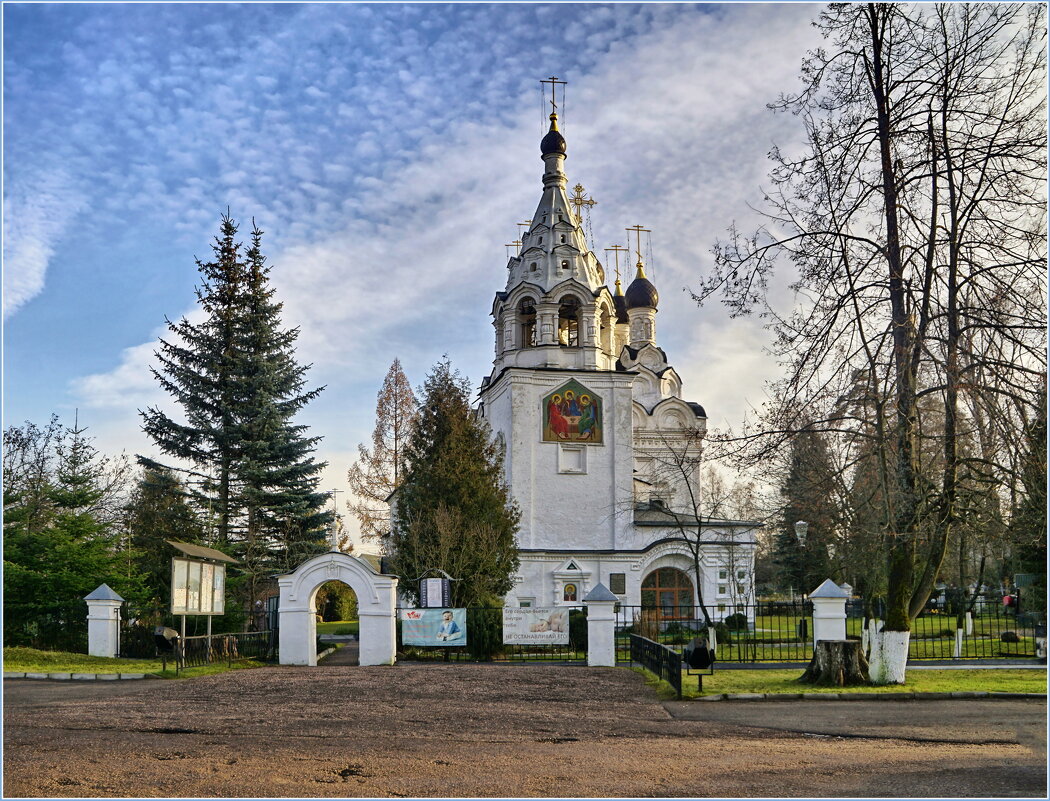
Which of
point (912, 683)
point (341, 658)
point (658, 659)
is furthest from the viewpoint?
point (341, 658)

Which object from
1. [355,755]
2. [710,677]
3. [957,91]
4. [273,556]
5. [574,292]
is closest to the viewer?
[355,755]

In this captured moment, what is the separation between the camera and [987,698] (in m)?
12.5

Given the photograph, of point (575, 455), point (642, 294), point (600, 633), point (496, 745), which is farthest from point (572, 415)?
point (496, 745)

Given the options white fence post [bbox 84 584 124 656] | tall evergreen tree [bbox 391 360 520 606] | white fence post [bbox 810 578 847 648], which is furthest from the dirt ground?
tall evergreen tree [bbox 391 360 520 606]

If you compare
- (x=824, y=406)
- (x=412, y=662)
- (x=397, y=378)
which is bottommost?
(x=412, y=662)

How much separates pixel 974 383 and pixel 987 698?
4015 millimetres

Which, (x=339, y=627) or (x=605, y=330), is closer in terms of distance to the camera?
(x=605, y=330)

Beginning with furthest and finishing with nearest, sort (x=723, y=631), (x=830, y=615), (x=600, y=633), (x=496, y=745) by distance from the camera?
1. (x=723, y=631)
2. (x=600, y=633)
3. (x=830, y=615)
4. (x=496, y=745)

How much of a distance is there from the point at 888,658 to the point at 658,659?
11.4ft

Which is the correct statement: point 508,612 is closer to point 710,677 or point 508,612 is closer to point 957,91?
point 710,677

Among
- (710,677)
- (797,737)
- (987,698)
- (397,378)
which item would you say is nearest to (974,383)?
(987,698)

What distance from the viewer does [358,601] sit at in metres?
20.1

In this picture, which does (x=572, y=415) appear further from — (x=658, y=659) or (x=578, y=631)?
(x=658, y=659)

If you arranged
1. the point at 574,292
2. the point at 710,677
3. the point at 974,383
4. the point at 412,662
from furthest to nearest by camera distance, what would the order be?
the point at 574,292, the point at 412,662, the point at 710,677, the point at 974,383
